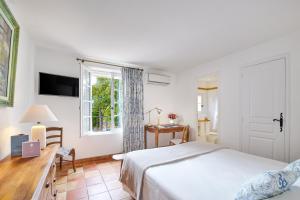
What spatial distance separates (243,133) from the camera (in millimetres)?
2957

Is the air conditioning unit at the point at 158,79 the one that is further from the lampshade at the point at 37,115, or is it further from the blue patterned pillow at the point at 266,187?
the blue patterned pillow at the point at 266,187

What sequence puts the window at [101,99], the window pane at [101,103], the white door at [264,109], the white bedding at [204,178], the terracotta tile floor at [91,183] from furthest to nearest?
1. the window pane at [101,103]
2. the window at [101,99]
3. the white door at [264,109]
4. the terracotta tile floor at [91,183]
5. the white bedding at [204,178]

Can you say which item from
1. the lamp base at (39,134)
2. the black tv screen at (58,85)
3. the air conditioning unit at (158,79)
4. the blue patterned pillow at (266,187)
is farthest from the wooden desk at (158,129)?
the blue patterned pillow at (266,187)

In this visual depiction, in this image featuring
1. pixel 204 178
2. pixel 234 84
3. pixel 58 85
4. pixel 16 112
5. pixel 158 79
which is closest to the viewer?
pixel 204 178

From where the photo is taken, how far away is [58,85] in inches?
119

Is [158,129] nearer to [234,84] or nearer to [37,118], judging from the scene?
[234,84]

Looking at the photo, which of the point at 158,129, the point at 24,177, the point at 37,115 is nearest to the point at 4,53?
the point at 37,115

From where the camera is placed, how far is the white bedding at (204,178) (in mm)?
1125

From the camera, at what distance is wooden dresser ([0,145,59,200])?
0.82m

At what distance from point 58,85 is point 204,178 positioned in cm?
301

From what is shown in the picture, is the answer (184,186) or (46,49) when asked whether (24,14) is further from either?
(184,186)

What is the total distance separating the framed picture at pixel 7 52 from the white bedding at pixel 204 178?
1.56m

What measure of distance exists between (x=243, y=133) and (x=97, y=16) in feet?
10.5

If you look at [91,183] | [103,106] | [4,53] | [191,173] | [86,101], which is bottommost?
[91,183]
